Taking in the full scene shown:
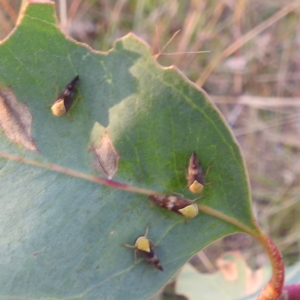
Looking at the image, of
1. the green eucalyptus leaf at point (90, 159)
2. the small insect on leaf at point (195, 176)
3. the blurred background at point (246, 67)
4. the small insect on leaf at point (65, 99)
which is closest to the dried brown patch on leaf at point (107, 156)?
the green eucalyptus leaf at point (90, 159)

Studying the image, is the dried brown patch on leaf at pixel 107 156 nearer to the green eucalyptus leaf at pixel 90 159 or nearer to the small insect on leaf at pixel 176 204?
the green eucalyptus leaf at pixel 90 159

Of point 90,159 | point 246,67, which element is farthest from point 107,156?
point 246,67

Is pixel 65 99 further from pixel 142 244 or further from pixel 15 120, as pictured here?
pixel 142 244

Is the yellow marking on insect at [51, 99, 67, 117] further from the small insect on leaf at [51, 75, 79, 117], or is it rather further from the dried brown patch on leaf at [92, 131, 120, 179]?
the dried brown patch on leaf at [92, 131, 120, 179]

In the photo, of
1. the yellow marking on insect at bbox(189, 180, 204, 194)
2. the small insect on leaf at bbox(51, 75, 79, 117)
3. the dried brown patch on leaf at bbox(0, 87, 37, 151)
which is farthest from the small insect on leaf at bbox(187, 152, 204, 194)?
the dried brown patch on leaf at bbox(0, 87, 37, 151)

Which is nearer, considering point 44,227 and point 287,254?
point 44,227

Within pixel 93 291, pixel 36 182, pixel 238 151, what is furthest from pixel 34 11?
pixel 93 291

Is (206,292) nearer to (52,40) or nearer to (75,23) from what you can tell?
(52,40)
